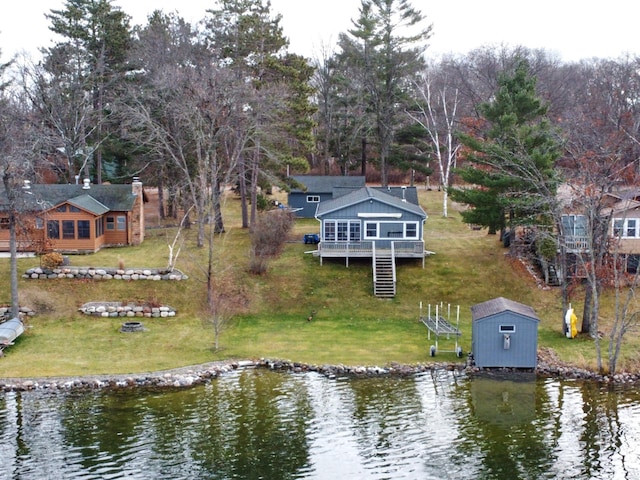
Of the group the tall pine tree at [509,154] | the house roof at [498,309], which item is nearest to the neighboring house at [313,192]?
the tall pine tree at [509,154]

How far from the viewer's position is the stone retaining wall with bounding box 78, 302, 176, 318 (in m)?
34.7

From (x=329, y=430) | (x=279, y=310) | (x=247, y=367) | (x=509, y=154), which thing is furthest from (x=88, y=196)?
(x=329, y=430)

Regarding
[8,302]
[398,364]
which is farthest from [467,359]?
[8,302]

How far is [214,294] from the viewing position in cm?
3688

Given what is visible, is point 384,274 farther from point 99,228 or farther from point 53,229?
point 53,229

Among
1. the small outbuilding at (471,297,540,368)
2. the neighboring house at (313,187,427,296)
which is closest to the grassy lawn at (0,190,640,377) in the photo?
the neighboring house at (313,187,427,296)

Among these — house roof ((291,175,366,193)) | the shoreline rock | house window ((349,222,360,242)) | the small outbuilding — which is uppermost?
house roof ((291,175,366,193))

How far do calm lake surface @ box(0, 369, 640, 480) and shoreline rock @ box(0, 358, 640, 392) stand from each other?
0.49 metres

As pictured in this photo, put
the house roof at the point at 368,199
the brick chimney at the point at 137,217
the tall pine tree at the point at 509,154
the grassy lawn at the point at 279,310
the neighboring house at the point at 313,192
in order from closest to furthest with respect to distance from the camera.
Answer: the grassy lawn at the point at 279,310
the tall pine tree at the point at 509,154
the house roof at the point at 368,199
the brick chimney at the point at 137,217
the neighboring house at the point at 313,192

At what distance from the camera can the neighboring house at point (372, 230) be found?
40531mm

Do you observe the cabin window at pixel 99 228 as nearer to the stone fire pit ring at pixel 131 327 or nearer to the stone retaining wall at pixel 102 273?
the stone retaining wall at pixel 102 273

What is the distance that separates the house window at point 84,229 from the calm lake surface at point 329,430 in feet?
55.7

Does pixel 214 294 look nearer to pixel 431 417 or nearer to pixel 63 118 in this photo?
pixel 431 417

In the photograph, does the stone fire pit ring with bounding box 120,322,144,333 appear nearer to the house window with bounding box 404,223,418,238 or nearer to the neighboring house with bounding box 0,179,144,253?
the neighboring house with bounding box 0,179,144,253
